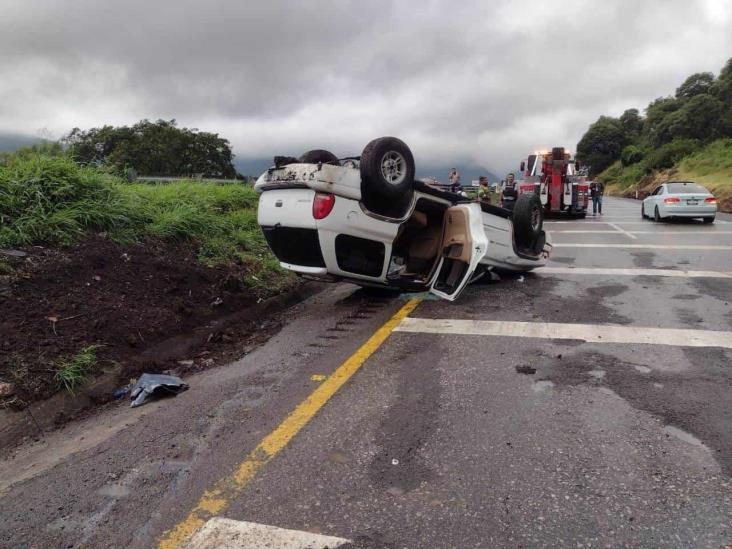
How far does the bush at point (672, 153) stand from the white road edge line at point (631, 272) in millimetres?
43545

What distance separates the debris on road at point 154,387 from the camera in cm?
388

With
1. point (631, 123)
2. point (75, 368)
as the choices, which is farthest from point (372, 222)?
point (631, 123)

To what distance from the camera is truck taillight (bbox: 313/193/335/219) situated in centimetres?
517

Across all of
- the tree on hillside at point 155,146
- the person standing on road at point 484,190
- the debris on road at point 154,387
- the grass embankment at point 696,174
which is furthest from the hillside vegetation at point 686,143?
the tree on hillside at point 155,146

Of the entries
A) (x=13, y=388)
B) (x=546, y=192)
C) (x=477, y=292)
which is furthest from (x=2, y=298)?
(x=546, y=192)

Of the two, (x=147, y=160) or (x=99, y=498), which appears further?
(x=147, y=160)

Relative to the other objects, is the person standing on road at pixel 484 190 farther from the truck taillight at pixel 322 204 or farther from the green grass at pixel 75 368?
the green grass at pixel 75 368

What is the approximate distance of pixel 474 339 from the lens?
4.81 metres

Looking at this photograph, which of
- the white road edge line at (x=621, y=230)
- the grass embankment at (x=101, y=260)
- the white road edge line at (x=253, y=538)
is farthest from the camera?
the white road edge line at (x=621, y=230)

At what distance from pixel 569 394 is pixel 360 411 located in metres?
1.43

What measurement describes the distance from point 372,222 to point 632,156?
61703mm

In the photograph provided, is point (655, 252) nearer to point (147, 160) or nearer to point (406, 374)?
point (406, 374)

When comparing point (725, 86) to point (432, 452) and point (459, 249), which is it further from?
point (432, 452)

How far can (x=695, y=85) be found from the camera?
52688mm
